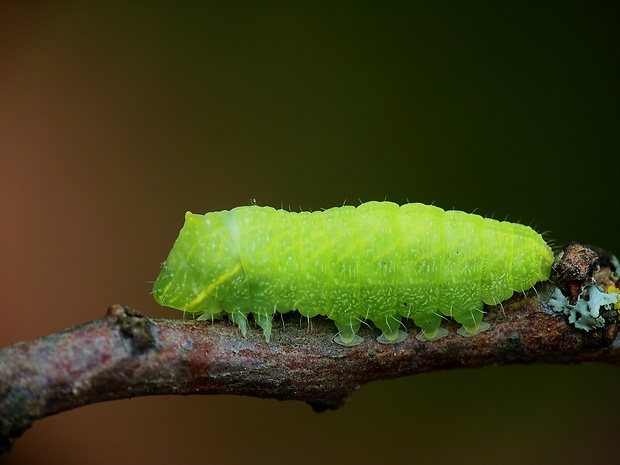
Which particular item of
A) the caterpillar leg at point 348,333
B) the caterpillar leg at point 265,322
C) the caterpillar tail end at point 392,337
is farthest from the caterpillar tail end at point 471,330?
the caterpillar leg at point 265,322

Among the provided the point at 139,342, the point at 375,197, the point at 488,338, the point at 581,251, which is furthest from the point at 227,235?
the point at 375,197

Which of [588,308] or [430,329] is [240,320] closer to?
[430,329]

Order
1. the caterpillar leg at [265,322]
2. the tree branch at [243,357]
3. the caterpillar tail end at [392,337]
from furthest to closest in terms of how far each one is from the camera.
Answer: the caterpillar tail end at [392,337]
the caterpillar leg at [265,322]
the tree branch at [243,357]

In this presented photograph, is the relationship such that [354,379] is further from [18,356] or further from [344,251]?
[18,356]

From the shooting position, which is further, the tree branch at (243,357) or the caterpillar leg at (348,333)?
the caterpillar leg at (348,333)

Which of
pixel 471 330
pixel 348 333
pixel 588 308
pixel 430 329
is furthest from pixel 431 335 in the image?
pixel 588 308

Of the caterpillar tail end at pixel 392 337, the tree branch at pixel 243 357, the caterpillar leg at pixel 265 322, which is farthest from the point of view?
the caterpillar tail end at pixel 392 337

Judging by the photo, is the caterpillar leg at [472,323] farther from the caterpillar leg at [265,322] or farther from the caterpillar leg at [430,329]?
the caterpillar leg at [265,322]
